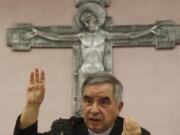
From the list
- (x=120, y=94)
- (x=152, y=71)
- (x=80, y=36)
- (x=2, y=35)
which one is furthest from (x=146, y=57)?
(x=120, y=94)

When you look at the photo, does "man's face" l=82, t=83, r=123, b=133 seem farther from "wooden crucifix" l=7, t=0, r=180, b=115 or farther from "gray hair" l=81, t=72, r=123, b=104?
"wooden crucifix" l=7, t=0, r=180, b=115

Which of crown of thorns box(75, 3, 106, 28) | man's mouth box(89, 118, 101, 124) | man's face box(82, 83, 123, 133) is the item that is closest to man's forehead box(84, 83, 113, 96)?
man's face box(82, 83, 123, 133)

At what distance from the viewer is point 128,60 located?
4293 mm

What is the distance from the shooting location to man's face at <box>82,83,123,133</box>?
1.81 metres

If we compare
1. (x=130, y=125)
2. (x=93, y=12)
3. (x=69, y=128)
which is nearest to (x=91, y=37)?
(x=93, y=12)

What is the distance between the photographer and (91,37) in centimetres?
432

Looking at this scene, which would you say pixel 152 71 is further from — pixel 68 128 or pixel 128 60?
pixel 68 128

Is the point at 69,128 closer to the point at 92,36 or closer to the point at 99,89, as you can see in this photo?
the point at 99,89

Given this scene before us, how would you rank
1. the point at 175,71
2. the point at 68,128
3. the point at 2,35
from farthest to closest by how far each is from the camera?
the point at 2,35, the point at 175,71, the point at 68,128

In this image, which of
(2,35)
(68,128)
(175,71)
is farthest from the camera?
(2,35)

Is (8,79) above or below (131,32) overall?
below

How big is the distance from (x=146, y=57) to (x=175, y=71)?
1.08 ft

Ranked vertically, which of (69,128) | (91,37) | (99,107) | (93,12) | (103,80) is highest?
(93,12)

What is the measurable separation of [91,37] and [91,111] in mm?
2567
